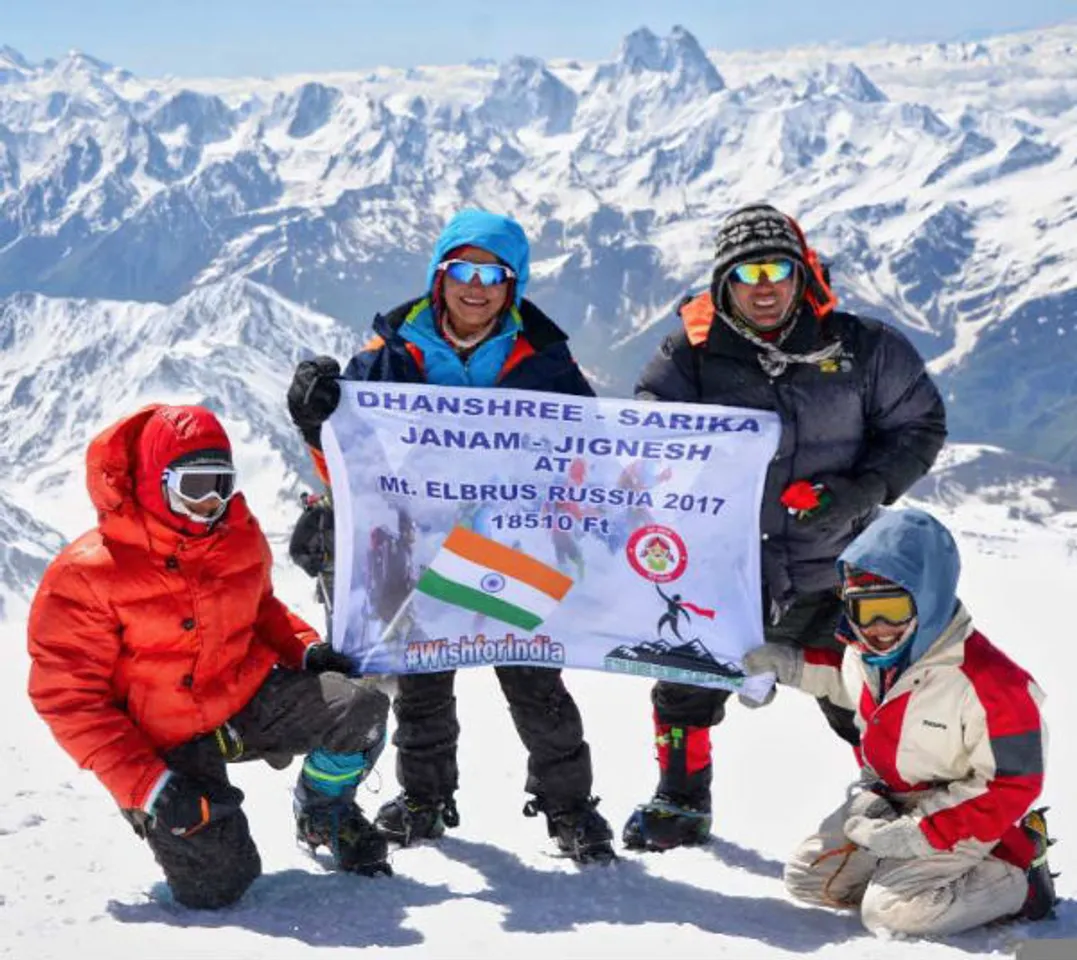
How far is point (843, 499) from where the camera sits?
624 centimetres

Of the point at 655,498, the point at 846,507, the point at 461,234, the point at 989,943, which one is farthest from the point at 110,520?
the point at 989,943

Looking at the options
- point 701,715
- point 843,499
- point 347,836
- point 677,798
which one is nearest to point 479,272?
point 843,499

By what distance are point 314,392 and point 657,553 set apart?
2103 millimetres

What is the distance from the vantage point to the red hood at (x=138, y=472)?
5559mm

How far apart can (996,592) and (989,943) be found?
36.3 feet

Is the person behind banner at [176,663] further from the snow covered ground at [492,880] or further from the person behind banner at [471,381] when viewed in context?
the person behind banner at [471,381]

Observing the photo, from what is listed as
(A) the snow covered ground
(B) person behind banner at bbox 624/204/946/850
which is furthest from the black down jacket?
(A) the snow covered ground

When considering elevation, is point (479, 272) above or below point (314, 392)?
above

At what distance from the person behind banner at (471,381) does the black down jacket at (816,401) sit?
2.23 feet

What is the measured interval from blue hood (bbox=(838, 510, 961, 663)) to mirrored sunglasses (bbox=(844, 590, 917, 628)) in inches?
2.2

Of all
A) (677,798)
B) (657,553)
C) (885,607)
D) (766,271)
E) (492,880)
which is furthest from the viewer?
(677,798)

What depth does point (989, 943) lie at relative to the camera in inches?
200

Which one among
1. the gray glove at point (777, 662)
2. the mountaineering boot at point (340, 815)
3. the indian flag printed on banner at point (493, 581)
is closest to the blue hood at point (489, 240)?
the indian flag printed on banner at point (493, 581)

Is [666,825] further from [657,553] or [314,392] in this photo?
[314,392]
